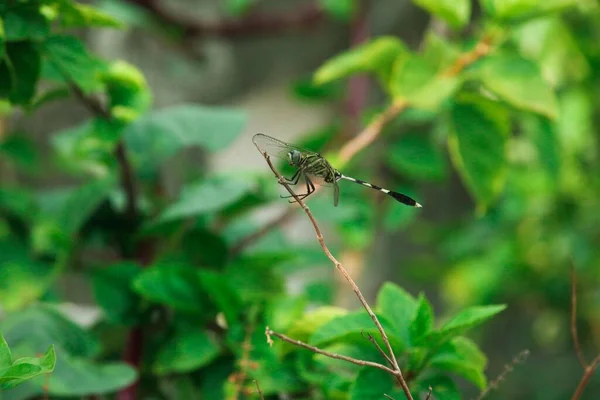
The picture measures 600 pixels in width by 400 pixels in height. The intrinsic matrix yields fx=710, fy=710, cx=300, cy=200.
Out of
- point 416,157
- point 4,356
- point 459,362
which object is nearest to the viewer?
point 4,356

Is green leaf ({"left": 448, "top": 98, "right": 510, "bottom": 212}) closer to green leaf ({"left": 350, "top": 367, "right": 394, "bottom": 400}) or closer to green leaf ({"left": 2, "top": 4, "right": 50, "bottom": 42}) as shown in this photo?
green leaf ({"left": 350, "top": 367, "right": 394, "bottom": 400})

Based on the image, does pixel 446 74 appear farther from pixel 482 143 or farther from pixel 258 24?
pixel 258 24

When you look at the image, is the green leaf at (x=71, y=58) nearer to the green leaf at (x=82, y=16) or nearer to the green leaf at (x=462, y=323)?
the green leaf at (x=82, y=16)

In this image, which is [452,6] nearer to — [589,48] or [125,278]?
[125,278]

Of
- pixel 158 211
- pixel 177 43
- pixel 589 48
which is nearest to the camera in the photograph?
pixel 158 211

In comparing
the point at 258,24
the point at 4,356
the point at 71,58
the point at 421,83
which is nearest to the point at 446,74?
the point at 421,83

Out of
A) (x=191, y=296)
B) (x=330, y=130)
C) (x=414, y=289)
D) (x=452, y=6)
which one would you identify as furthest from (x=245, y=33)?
(x=191, y=296)

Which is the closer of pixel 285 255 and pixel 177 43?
pixel 285 255
